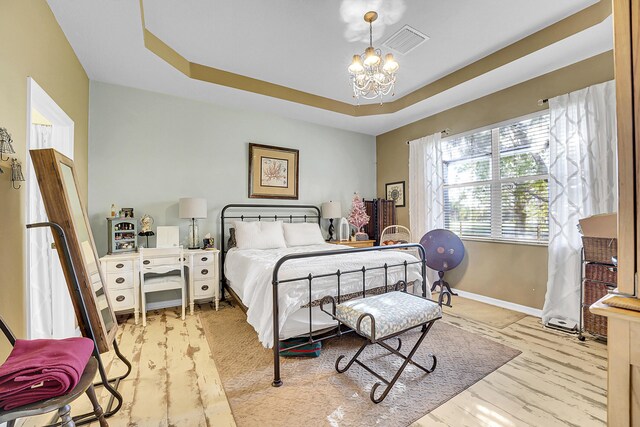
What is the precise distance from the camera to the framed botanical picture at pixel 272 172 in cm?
418

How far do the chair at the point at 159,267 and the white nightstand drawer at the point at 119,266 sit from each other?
12cm

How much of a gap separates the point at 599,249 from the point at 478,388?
1814 mm

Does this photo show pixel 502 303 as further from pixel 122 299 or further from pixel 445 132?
pixel 122 299

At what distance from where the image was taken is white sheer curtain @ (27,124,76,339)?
2031mm

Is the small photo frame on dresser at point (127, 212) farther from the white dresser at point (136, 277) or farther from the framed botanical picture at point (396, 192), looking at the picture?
the framed botanical picture at point (396, 192)

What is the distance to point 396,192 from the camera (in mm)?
5023

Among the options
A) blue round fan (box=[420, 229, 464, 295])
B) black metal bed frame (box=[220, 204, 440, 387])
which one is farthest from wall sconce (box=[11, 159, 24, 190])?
blue round fan (box=[420, 229, 464, 295])

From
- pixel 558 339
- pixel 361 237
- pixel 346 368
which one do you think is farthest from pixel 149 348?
pixel 558 339

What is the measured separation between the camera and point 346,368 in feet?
6.81

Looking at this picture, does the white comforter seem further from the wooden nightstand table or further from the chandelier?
→ the chandelier

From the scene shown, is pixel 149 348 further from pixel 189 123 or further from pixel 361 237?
pixel 361 237

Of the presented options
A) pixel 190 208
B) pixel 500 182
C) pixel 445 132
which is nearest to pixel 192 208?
pixel 190 208

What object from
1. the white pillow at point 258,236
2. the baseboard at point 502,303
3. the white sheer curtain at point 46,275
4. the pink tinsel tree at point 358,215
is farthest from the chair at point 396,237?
the white sheer curtain at point 46,275

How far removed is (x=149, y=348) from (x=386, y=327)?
7.11 feet
